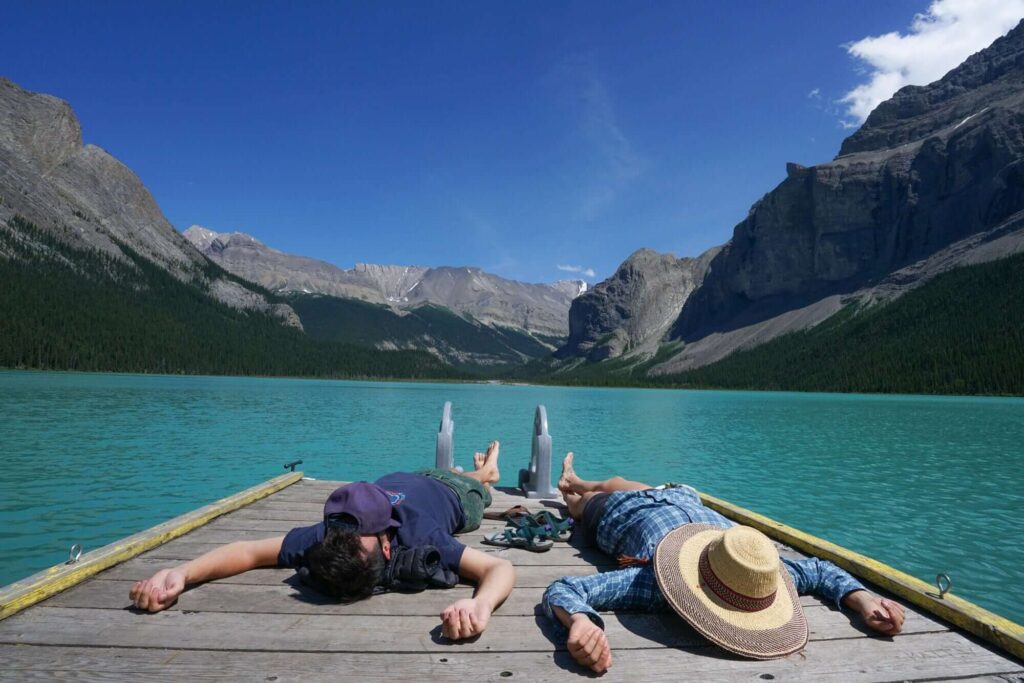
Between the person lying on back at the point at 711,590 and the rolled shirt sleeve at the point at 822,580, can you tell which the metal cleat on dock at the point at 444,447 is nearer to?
the person lying on back at the point at 711,590

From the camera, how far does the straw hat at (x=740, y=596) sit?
3.73 meters

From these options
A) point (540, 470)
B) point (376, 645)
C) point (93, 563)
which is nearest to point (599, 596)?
point (376, 645)

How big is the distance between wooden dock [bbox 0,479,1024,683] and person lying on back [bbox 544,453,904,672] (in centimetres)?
12

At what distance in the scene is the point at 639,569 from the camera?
452 centimetres

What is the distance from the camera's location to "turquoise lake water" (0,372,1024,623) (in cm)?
1244

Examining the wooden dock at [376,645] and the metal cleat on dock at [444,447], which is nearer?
the wooden dock at [376,645]

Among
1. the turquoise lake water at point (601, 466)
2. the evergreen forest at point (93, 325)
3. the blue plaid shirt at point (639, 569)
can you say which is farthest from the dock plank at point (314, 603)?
the evergreen forest at point (93, 325)

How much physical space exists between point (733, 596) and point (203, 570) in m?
4.04

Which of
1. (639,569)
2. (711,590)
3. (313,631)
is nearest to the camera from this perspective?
(711,590)

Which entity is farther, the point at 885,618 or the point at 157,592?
the point at 157,592

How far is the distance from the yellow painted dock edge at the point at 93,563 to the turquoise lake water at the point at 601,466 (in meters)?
5.22

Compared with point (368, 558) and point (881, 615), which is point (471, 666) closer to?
point (368, 558)

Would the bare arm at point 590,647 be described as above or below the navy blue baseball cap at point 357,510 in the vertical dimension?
below

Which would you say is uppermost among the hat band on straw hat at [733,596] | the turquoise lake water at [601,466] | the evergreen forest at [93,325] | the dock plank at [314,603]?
the evergreen forest at [93,325]
